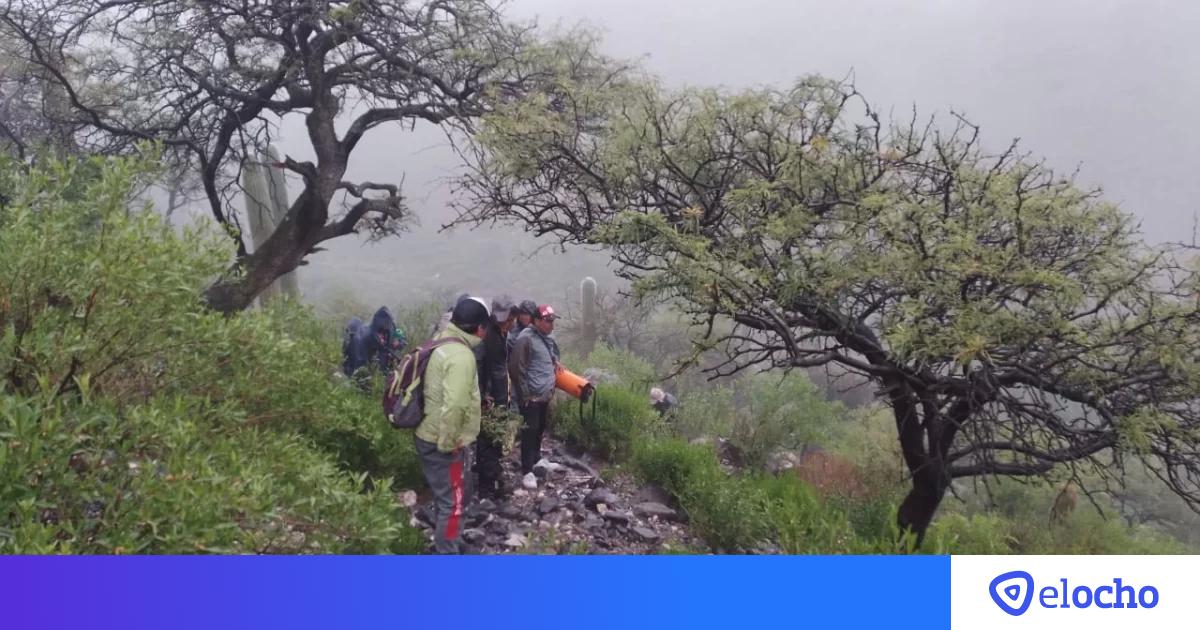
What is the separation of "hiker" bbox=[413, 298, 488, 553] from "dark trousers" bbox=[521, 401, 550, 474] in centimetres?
157

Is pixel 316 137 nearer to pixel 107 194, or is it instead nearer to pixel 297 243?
pixel 297 243

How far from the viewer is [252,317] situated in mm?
3611

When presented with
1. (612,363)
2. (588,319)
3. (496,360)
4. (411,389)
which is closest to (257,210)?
(612,363)

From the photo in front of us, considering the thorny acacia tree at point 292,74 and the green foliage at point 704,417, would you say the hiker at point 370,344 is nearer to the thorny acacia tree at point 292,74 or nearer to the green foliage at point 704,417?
the thorny acacia tree at point 292,74

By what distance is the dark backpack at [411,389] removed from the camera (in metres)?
3.85

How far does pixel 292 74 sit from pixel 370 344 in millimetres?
3616

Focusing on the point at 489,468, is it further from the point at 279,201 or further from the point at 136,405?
the point at 279,201

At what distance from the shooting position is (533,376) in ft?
17.9

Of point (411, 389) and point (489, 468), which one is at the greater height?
point (411, 389)

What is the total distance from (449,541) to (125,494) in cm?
201

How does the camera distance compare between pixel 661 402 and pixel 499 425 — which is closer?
pixel 499 425

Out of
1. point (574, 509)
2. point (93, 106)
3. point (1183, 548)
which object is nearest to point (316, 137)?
point (93, 106)

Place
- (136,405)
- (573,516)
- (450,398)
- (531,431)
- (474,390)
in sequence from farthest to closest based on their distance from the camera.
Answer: (531,431) < (573,516) < (474,390) < (450,398) < (136,405)

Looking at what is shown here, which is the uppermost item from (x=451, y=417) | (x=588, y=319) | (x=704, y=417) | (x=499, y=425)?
(x=588, y=319)
